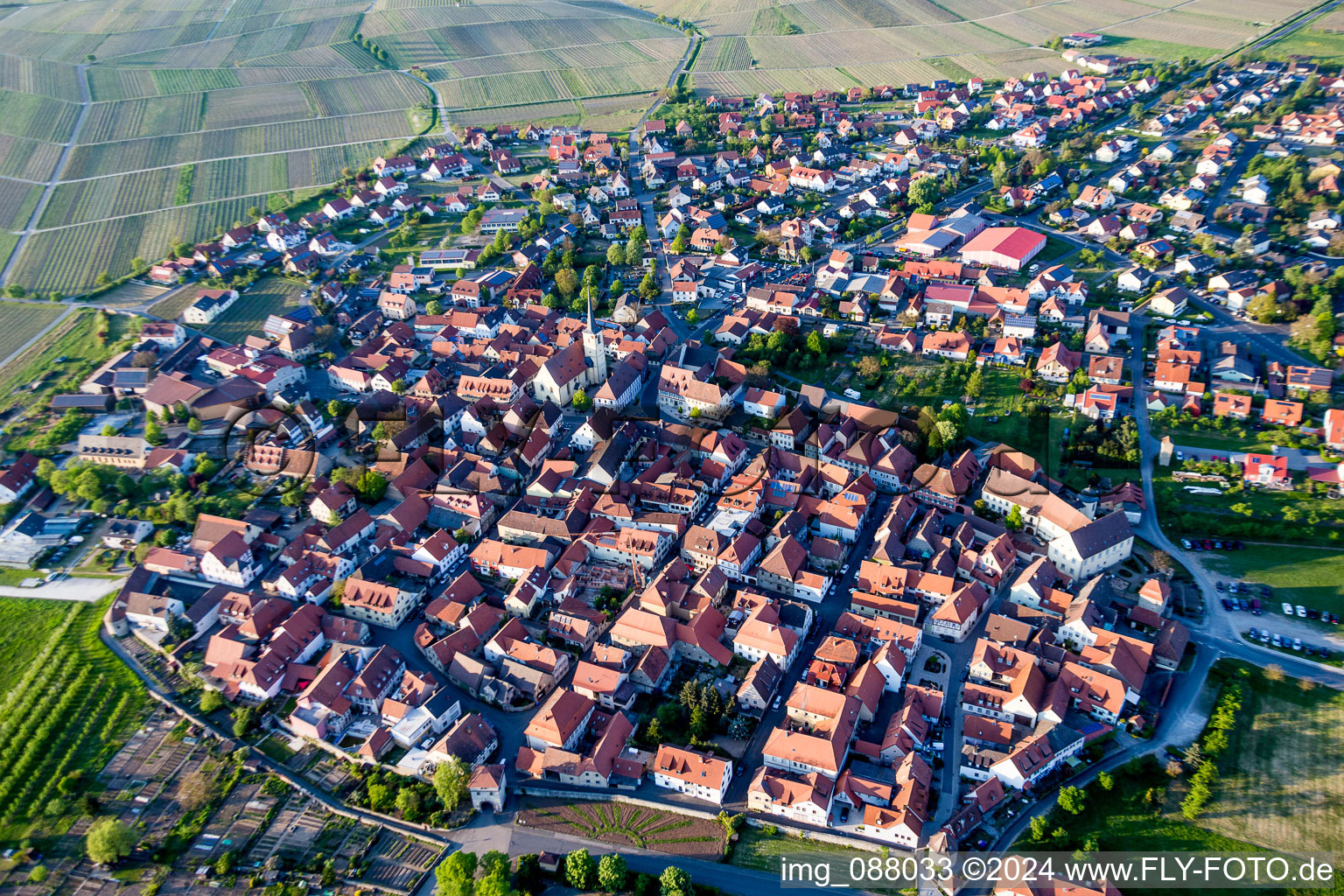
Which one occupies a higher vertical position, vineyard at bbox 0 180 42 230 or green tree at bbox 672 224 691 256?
vineyard at bbox 0 180 42 230

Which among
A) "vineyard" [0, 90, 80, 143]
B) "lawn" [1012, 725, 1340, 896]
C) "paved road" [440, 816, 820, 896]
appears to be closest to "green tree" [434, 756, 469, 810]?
"paved road" [440, 816, 820, 896]

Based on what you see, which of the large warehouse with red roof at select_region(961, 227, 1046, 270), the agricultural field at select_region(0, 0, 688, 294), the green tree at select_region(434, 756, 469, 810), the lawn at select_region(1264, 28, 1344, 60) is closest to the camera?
the green tree at select_region(434, 756, 469, 810)

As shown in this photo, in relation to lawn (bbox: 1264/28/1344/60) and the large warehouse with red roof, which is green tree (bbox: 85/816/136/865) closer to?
the large warehouse with red roof

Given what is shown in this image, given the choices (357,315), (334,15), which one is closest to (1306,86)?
(357,315)

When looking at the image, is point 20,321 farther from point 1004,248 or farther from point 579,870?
point 1004,248

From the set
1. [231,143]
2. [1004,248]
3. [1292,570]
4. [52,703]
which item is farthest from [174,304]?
[1292,570]

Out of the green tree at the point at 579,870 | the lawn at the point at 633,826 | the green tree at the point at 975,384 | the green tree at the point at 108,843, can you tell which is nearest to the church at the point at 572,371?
the green tree at the point at 975,384
